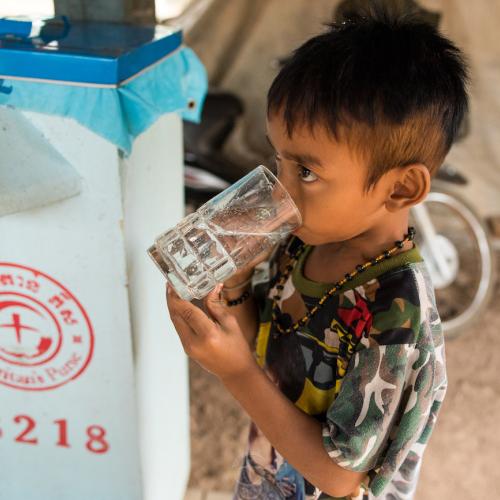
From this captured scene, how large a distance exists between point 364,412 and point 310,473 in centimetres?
13

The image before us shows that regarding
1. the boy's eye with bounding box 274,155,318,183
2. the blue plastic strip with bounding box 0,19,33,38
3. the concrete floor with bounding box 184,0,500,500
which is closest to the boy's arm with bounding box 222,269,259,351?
the boy's eye with bounding box 274,155,318,183

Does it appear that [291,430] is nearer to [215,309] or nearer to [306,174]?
[215,309]

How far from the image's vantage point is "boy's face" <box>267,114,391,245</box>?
811mm

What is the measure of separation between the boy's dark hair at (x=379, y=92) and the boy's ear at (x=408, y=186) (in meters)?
0.01

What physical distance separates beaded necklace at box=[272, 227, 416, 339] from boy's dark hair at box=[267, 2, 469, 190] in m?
0.12

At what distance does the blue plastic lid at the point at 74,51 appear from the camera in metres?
0.97

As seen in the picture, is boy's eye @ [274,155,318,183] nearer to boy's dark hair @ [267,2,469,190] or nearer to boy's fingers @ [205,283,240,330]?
boy's dark hair @ [267,2,469,190]

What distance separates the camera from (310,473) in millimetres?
880

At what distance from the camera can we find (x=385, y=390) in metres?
0.82

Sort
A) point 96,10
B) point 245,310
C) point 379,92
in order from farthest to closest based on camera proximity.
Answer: point 96,10 < point 245,310 < point 379,92

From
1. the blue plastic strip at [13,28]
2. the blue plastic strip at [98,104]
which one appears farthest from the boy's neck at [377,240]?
the blue plastic strip at [13,28]

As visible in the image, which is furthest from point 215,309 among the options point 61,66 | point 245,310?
point 61,66

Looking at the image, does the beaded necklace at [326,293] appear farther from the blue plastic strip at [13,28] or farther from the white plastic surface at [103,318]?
the blue plastic strip at [13,28]

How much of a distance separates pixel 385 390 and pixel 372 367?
4cm
